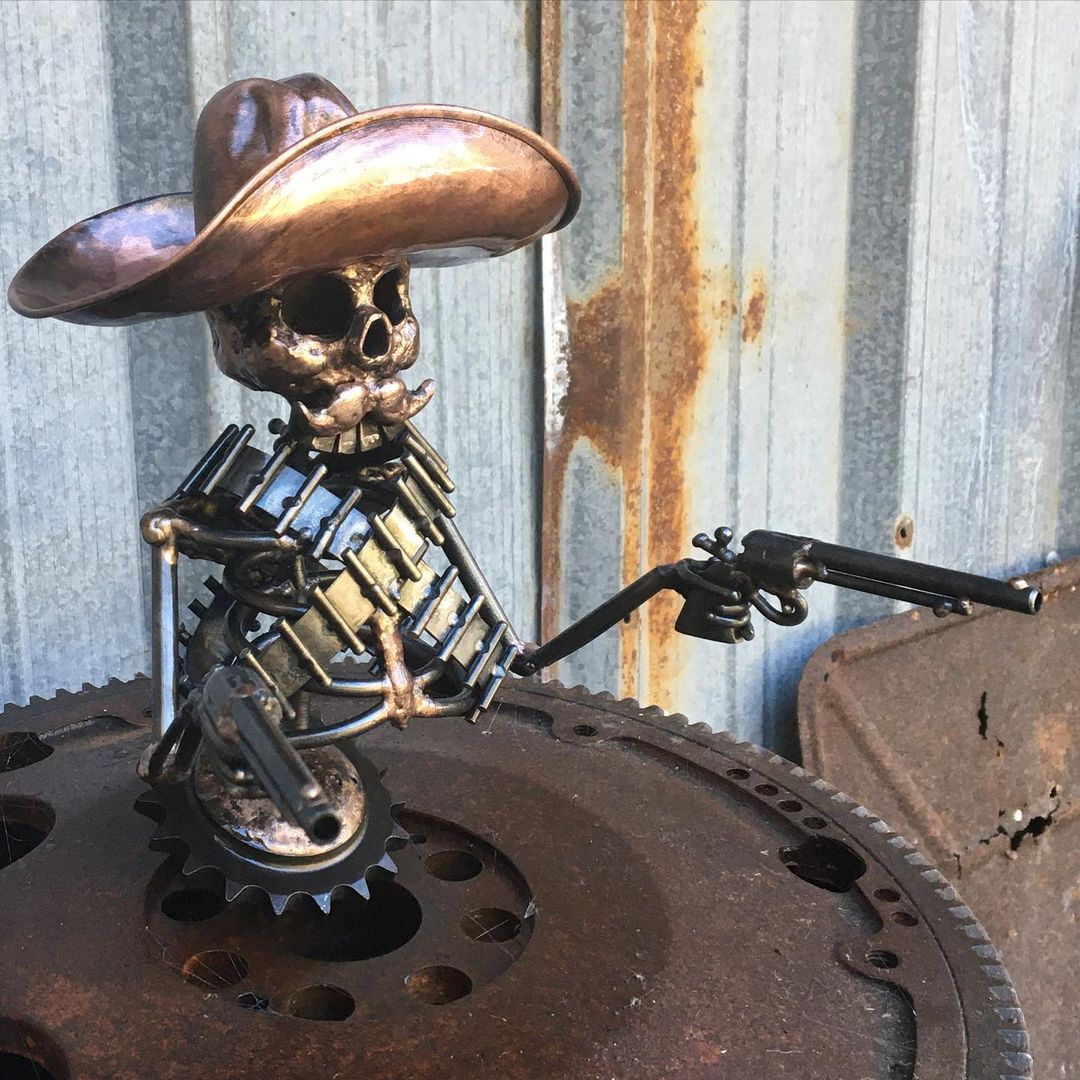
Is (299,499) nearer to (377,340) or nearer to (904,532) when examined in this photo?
(377,340)

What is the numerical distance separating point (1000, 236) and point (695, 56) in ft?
2.68

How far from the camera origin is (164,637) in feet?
3.31

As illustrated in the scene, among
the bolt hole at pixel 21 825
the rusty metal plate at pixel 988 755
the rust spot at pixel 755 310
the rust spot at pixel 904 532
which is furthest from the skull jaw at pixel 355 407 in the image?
the rust spot at pixel 904 532

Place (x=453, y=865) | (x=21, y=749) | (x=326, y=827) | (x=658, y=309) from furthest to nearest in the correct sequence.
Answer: (x=658, y=309), (x=21, y=749), (x=453, y=865), (x=326, y=827)

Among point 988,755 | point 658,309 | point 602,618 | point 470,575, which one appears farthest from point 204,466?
point 988,755

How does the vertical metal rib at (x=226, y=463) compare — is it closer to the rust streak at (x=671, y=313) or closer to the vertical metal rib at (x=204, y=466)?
the vertical metal rib at (x=204, y=466)

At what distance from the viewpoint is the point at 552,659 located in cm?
119

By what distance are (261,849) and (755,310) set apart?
1.30m

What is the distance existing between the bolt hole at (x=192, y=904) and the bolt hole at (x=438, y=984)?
0.22 m

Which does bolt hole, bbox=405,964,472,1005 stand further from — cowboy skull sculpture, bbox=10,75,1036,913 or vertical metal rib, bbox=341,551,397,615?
vertical metal rib, bbox=341,551,397,615

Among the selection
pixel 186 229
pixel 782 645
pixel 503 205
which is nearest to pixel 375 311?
pixel 503 205

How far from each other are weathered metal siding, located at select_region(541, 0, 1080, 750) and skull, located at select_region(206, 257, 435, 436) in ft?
2.74

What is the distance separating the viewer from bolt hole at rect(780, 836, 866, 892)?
1.22 meters

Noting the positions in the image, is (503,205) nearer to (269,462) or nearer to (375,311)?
(375,311)
